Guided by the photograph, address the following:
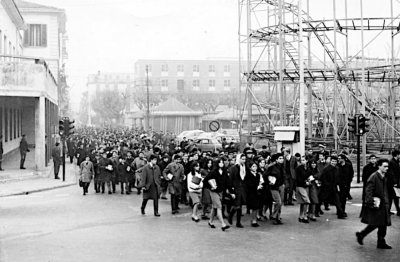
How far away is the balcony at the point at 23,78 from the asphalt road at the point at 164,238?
8870 mm

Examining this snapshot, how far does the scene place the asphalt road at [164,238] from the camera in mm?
9305

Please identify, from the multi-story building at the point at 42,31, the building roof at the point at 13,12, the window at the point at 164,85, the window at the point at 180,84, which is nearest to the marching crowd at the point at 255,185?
the building roof at the point at 13,12

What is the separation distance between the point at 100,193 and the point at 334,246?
34.1ft

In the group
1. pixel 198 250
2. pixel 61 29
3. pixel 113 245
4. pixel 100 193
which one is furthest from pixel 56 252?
pixel 61 29

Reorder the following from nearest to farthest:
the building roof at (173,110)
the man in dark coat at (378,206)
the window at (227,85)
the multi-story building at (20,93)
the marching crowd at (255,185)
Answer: the man in dark coat at (378,206) < the marching crowd at (255,185) < the multi-story building at (20,93) < the building roof at (173,110) < the window at (227,85)

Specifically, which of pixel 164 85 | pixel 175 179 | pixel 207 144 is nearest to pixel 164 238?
pixel 175 179

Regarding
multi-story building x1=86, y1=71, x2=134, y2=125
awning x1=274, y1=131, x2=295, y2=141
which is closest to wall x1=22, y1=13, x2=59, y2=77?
awning x1=274, y1=131, x2=295, y2=141

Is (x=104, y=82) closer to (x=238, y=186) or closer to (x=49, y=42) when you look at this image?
(x=49, y=42)

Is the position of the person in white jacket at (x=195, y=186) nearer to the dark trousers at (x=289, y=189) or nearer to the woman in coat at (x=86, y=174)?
the dark trousers at (x=289, y=189)

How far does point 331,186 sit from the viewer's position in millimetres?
12883

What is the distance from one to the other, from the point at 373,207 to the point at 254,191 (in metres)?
3.26

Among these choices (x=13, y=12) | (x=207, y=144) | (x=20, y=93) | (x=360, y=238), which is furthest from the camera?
(x=207, y=144)

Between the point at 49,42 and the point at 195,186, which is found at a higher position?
the point at 49,42

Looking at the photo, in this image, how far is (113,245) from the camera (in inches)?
398
